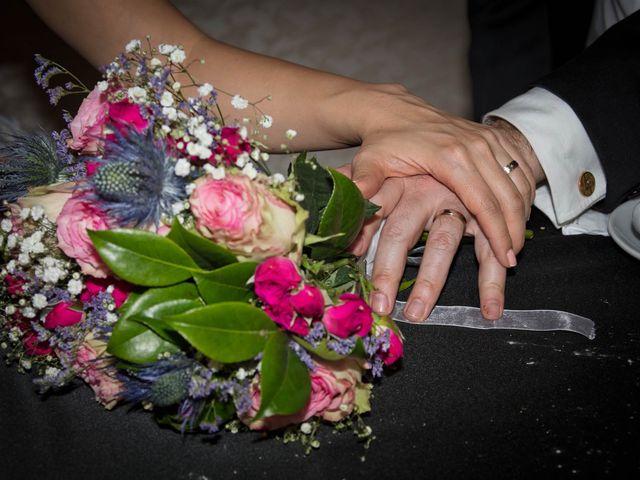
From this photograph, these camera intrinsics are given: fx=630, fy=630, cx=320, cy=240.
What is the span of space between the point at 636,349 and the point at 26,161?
92cm

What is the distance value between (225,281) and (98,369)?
9.1 inches

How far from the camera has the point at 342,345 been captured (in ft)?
2.31

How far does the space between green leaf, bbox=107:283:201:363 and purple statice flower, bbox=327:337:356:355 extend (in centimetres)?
16

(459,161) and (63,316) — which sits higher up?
(459,161)

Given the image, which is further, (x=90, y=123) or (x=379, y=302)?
(x=379, y=302)

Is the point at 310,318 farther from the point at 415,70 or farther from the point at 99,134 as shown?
the point at 415,70

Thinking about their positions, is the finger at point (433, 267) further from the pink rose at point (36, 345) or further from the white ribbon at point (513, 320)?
the pink rose at point (36, 345)

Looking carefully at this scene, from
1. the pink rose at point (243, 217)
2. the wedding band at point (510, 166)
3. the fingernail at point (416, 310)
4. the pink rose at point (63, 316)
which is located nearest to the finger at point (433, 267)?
the fingernail at point (416, 310)

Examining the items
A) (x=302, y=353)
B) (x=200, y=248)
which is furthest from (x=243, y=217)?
(x=302, y=353)

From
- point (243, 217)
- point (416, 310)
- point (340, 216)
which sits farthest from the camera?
point (416, 310)

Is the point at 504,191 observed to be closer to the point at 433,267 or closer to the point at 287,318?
the point at 433,267

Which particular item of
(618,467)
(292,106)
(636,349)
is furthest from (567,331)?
(292,106)

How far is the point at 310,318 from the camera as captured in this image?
0.70m

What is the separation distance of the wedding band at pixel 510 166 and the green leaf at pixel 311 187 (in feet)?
1.51
